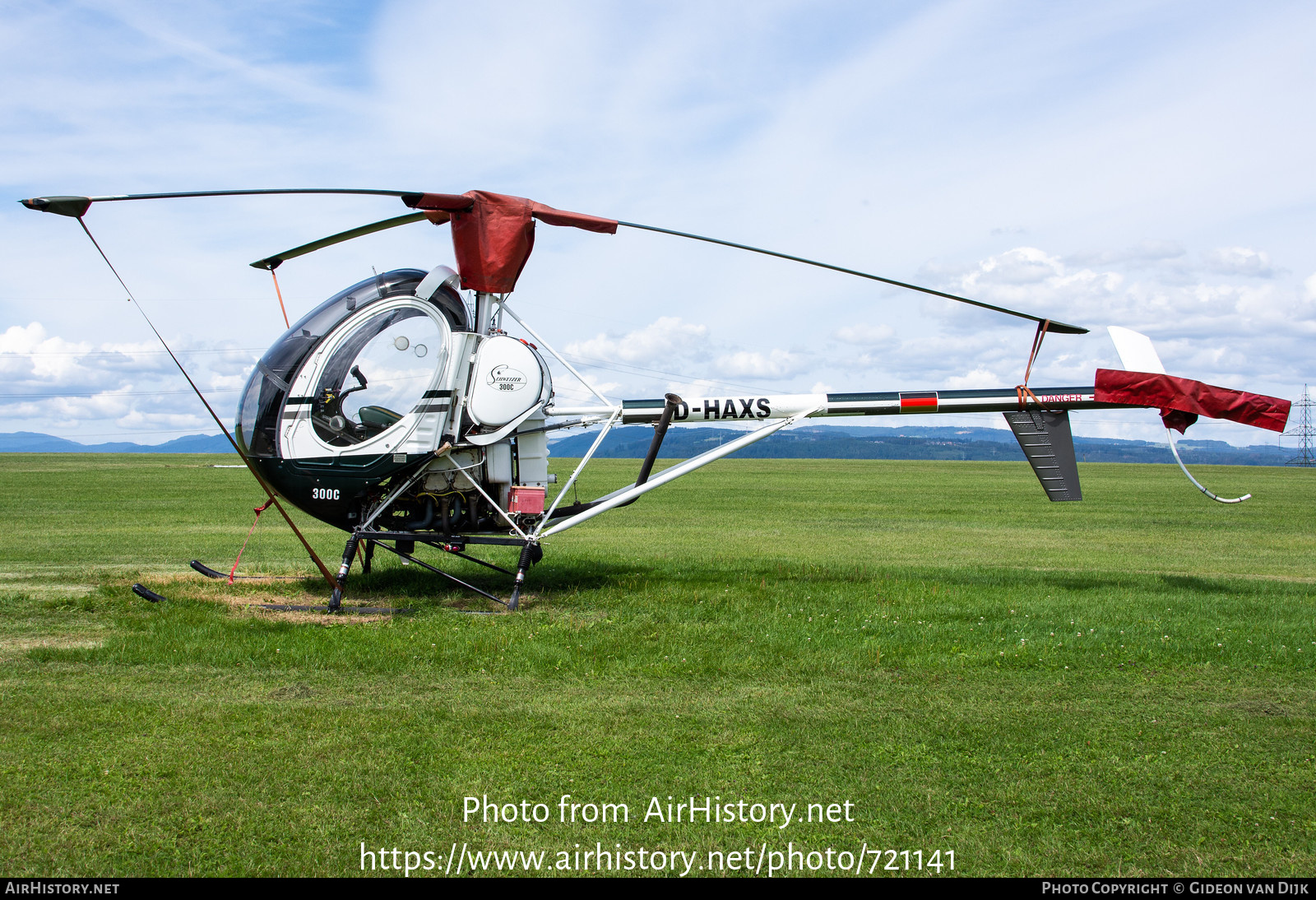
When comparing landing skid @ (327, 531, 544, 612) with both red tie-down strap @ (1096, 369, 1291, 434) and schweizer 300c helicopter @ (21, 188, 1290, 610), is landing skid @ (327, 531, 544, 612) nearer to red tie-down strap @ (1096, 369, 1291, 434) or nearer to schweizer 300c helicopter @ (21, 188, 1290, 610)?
schweizer 300c helicopter @ (21, 188, 1290, 610)

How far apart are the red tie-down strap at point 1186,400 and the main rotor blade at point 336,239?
8366 mm

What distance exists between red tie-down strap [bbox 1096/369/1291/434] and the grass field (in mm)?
2152

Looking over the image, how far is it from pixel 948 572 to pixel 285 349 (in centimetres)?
937

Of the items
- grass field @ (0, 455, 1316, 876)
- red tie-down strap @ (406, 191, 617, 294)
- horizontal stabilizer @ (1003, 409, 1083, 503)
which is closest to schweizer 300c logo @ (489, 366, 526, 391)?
red tie-down strap @ (406, 191, 617, 294)

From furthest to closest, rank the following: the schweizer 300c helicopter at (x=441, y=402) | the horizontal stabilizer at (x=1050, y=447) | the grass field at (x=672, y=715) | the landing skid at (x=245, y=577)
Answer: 1. the landing skid at (x=245, y=577)
2. the horizontal stabilizer at (x=1050, y=447)
3. the schweizer 300c helicopter at (x=441, y=402)
4. the grass field at (x=672, y=715)

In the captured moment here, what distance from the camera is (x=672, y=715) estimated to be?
21.1 feet

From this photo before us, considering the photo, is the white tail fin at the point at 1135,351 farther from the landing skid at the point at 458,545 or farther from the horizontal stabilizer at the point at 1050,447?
the landing skid at the point at 458,545

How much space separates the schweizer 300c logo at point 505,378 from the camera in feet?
33.7

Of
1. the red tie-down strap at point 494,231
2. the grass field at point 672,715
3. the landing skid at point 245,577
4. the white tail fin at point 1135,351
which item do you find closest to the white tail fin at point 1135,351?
the white tail fin at point 1135,351

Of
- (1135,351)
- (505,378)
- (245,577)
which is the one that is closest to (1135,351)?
(1135,351)

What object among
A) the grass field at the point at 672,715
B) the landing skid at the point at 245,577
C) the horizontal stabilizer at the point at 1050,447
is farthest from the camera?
the landing skid at the point at 245,577

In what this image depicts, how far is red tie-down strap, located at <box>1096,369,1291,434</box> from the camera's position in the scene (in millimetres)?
10281
